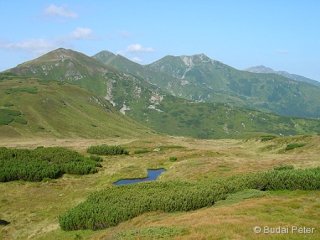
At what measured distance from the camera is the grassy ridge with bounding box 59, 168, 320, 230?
158 ft

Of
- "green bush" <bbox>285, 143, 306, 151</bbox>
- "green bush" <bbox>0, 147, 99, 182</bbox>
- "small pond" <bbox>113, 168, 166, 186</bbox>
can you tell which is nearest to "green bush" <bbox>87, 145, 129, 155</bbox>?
"green bush" <bbox>0, 147, 99, 182</bbox>

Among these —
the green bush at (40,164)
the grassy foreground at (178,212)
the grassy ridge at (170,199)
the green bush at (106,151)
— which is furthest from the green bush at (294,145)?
the grassy ridge at (170,199)

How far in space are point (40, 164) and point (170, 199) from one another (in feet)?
151

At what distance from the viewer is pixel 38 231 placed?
52.7 meters

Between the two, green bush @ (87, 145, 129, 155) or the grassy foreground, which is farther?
green bush @ (87, 145, 129, 155)

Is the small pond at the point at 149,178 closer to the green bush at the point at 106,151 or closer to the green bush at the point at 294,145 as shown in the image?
the green bush at the point at 106,151

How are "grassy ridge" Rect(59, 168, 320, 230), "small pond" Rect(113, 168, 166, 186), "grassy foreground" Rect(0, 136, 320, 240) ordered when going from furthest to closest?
1. "small pond" Rect(113, 168, 166, 186)
2. "grassy ridge" Rect(59, 168, 320, 230)
3. "grassy foreground" Rect(0, 136, 320, 240)

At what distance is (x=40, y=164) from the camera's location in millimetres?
86562

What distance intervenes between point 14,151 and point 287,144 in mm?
72028

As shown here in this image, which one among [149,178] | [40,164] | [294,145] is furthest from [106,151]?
[294,145]

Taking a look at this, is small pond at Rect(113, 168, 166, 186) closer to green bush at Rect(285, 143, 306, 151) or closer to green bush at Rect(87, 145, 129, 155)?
green bush at Rect(87, 145, 129, 155)

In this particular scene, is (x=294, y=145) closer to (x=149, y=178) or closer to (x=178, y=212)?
(x=149, y=178)

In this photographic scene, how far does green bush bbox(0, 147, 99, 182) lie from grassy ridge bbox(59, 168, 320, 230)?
97.7 ft

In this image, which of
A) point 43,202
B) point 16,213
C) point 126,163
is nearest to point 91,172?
point 126,163
